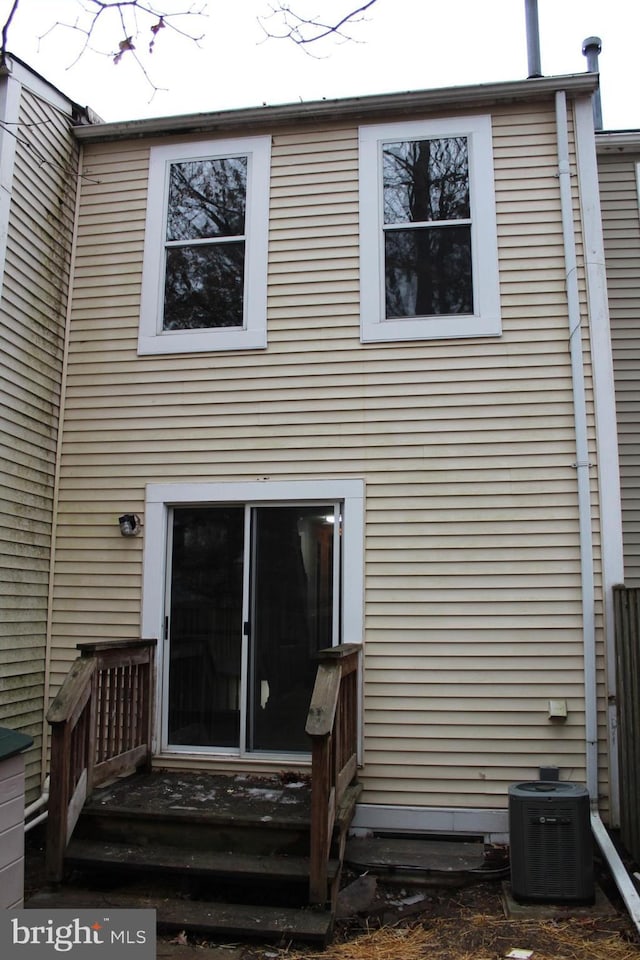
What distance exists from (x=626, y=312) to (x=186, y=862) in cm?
523

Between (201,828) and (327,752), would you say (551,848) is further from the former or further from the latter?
(201,828)

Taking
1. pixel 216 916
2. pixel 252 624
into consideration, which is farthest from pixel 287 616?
pixel 216 916

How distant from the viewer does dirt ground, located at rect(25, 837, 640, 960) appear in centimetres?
354

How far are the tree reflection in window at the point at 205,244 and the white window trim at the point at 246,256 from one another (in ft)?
0.22

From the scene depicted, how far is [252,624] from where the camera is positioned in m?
5.28

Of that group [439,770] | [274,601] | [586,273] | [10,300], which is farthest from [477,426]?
[10,300]

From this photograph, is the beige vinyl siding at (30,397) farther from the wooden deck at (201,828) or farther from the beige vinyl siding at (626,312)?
the beige vinyl siding at (626,312)

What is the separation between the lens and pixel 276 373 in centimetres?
553

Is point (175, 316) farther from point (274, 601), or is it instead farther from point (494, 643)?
point (494, 643)

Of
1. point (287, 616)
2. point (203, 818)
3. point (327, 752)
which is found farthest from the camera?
point (287, 616)

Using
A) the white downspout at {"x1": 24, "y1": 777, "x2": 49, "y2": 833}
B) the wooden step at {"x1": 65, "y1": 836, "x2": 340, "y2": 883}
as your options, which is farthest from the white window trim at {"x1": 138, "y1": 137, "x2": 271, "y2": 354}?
the wooden step at {"x1": 65, "y1": 836, "x2": 340, "y2": 883}

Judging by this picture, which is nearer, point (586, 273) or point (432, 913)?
point (432, 913)

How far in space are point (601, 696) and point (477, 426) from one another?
1.92 meters

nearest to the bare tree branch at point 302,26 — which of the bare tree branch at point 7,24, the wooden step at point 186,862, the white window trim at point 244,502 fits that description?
the bare tree branch at point 7,24
